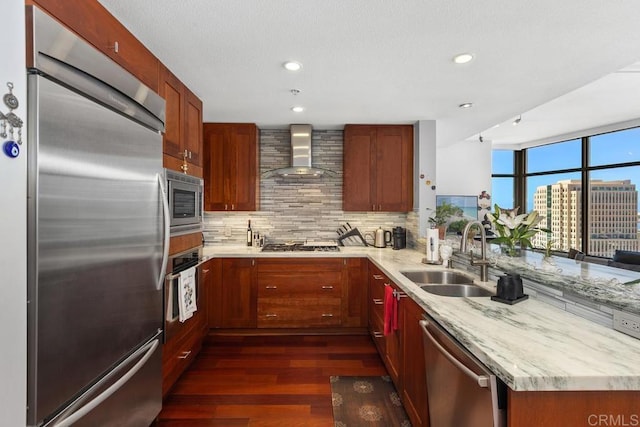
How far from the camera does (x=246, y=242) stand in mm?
3922

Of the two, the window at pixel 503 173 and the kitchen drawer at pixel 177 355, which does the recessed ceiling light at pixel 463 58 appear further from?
the window at pixel 503 173

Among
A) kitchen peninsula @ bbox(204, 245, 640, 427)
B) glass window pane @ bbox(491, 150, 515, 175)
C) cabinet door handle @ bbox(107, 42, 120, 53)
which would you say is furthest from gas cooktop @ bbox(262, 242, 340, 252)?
Result: glass window pane @ bbox(491, 150, 515, 175)

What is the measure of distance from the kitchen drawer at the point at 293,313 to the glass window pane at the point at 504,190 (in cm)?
538

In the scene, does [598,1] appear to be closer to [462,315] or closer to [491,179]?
[462,315]

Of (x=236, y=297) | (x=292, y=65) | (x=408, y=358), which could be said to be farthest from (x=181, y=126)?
(x=408, y=358)

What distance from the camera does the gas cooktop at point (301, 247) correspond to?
11.5 ft

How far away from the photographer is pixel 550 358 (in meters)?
1.03

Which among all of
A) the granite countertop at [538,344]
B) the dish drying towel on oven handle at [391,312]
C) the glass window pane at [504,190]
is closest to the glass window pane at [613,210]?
the glass window pane at [504,190]

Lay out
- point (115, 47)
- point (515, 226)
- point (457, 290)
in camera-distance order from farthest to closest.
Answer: point (457, 290)
point (515, 226)
point (115, 47)

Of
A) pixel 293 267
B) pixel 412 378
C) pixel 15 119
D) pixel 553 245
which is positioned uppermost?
pixel 15 119

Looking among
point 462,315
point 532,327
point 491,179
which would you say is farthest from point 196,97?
point 491,179

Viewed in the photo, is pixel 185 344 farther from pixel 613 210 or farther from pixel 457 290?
pixel 613 210

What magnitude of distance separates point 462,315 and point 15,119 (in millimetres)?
1875

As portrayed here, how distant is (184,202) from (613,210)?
674 cm
